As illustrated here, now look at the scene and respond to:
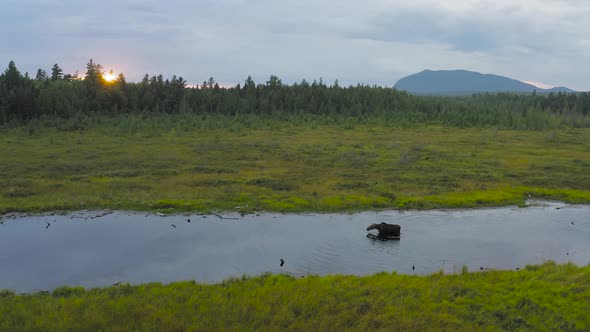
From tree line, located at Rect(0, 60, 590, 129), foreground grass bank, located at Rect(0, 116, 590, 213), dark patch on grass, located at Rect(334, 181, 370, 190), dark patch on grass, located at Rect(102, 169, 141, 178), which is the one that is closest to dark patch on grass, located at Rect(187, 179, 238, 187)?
foreground grass bank, located at Rect(0, 116, 590, 213)

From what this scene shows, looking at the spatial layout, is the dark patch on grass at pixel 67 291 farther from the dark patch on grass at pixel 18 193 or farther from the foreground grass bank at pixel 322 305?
the dark patch on grass at pixel 18 193

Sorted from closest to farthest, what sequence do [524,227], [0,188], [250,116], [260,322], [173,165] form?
[260,322], [524,227], [0,188], [173,165], [250,116]

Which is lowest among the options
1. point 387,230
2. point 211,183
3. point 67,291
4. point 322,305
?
point 67,291

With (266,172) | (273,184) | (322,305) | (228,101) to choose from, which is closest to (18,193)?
(273,184)

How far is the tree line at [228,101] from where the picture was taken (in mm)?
68000

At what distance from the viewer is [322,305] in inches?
464

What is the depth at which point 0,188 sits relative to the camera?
86.8ft

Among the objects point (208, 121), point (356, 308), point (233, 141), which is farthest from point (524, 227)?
point (208, 121)

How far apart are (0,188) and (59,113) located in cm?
4618

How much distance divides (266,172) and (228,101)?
60729 millimetres

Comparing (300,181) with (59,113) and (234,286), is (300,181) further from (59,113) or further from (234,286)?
(59,113)

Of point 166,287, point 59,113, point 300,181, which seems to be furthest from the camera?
point 59,113

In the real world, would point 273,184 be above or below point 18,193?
above

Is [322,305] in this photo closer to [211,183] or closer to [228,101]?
[211,183]
